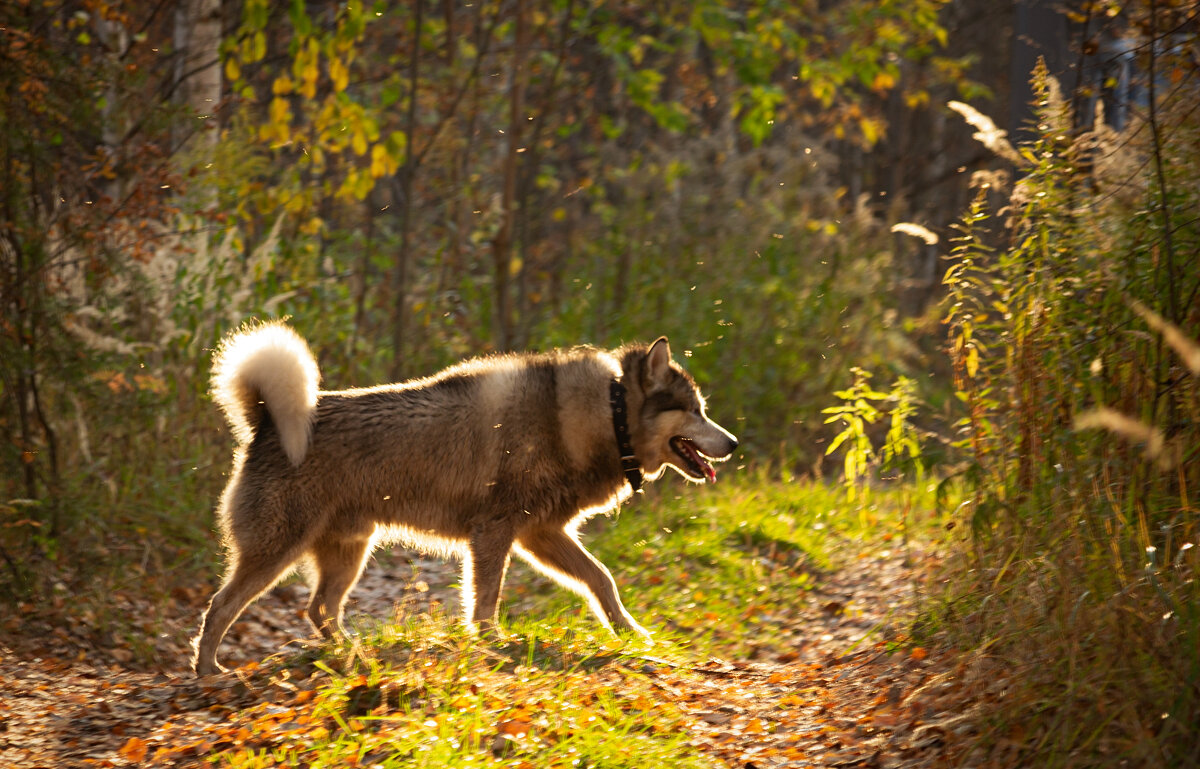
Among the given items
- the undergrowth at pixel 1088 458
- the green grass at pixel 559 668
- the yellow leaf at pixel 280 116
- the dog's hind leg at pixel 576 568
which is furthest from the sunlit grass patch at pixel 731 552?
the yellow leaf at pixel 280 116

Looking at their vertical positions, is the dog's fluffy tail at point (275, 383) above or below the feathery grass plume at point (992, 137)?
below

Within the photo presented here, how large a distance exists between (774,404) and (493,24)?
5517mm

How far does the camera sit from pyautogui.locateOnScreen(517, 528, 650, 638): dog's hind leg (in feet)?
20.6

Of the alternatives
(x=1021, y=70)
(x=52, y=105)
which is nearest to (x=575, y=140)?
(x=1021, y=70)

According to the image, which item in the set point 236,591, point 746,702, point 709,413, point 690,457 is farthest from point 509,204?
point 746,702

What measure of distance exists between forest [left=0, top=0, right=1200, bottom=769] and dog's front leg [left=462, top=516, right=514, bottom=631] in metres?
0.19

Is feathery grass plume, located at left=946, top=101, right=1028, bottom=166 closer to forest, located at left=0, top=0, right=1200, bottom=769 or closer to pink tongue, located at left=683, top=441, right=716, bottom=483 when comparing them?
forest, located at left=0, top=0, right=1200, bottom=769

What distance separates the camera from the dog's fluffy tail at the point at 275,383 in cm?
594

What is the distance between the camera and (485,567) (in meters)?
6.14

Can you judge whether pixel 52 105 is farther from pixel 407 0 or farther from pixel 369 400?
pixel 407 0

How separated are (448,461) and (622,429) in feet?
3.52

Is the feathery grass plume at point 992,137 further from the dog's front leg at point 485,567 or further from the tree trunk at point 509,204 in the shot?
the tree trunk at point 509,204

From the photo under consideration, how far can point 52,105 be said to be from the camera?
7.48 metres

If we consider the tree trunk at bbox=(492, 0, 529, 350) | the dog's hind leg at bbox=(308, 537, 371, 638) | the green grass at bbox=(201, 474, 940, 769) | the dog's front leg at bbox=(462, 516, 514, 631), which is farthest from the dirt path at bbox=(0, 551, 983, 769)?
the tree trunk at bbox=(492, 0, 529, 350)
